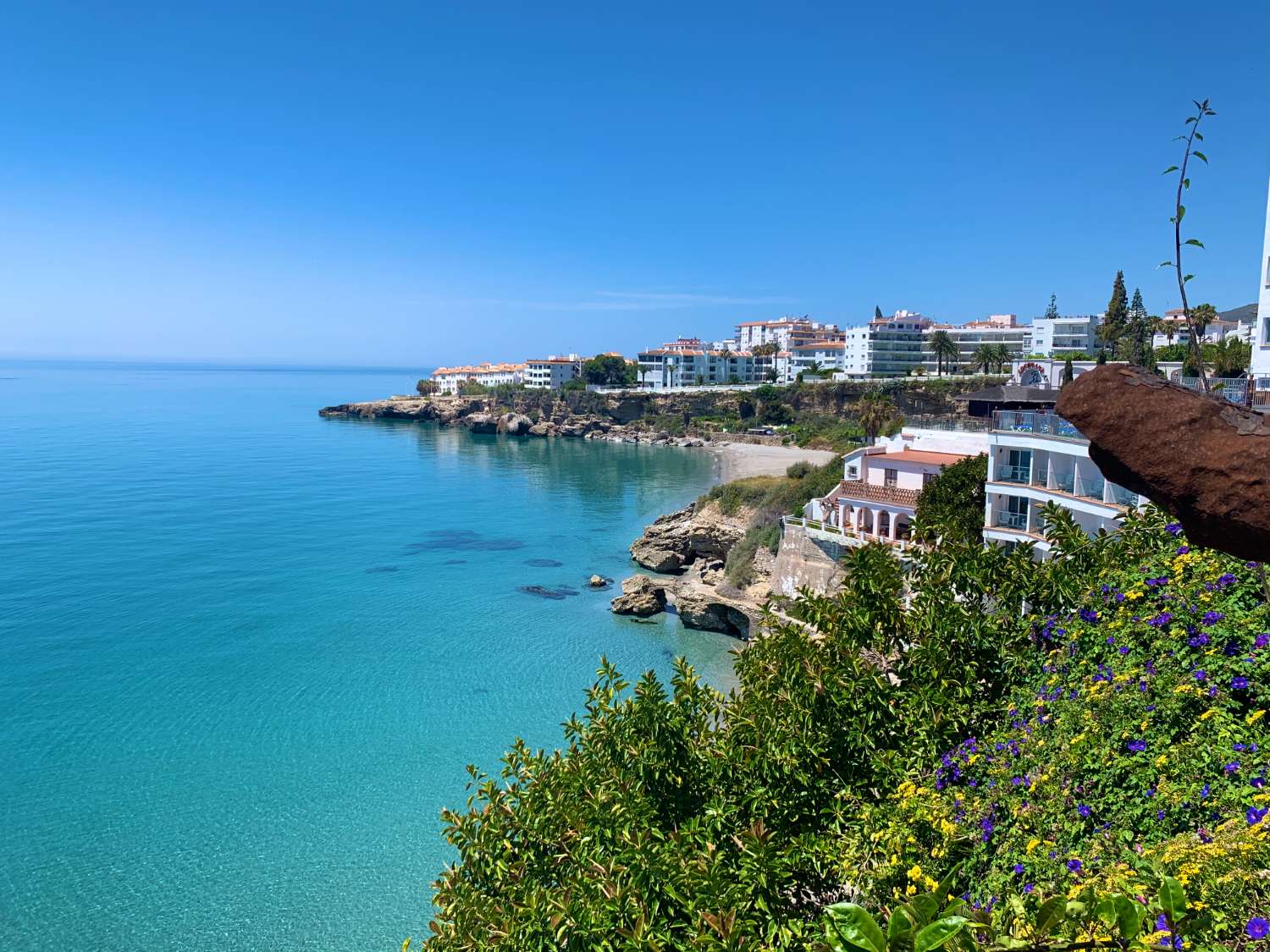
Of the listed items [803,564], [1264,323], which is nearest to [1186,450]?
[1264,323]

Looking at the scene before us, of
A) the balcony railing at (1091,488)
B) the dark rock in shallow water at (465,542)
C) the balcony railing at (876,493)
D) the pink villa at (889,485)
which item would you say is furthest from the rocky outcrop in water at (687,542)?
the balcony railing at (1091,488)

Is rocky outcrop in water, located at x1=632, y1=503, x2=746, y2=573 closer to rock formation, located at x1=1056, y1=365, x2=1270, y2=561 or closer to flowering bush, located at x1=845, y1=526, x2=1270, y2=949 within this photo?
flowering bush, located at x1=845, y1=526, x2=1270, y2=949

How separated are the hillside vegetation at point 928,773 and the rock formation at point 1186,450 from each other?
2048 mm

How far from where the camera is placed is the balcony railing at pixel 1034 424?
19.2 m

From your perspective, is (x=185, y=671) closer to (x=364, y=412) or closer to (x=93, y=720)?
(x=93, y=720)

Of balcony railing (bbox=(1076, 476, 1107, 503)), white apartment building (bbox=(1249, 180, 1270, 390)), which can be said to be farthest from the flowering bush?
white apartment building (bbox=(1249, 180, 1270, 390))

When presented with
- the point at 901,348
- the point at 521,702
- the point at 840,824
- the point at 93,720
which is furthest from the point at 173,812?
the point at 901,348

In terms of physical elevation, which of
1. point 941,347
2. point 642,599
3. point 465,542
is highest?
point 941,347

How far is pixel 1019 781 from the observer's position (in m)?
6.88

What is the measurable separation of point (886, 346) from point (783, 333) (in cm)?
4151

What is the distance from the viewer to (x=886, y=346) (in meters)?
Answer: 122

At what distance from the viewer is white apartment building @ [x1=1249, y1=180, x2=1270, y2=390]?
20.1m

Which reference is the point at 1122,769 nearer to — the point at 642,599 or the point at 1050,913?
the point at 1050,913

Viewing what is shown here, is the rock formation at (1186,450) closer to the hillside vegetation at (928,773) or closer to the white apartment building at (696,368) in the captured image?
the hillside vegetation at (928,773)
